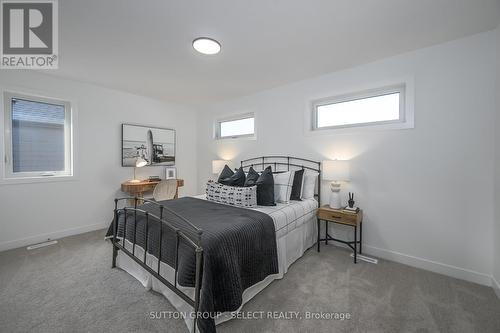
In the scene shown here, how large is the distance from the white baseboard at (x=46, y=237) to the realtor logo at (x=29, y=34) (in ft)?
7.72

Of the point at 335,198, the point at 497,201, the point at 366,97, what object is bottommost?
the point at 335,198

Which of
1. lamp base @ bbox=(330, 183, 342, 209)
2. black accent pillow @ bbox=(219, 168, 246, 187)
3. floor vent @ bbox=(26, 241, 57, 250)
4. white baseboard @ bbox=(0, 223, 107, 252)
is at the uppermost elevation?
black accent pillow @ bbox=(219, 168, 246, 187)

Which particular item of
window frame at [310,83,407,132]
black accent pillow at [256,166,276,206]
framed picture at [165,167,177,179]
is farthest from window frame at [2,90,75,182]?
window frame at [310,83,407,132]

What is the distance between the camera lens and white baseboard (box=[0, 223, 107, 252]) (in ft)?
9.35

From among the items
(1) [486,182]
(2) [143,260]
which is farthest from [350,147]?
(2) [143,260]

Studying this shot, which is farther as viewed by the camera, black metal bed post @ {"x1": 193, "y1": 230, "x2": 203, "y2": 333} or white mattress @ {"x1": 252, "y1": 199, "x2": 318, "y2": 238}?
white mattress @ {"x1": 252, "y1": 199, "x2": 318, "y2": 238}

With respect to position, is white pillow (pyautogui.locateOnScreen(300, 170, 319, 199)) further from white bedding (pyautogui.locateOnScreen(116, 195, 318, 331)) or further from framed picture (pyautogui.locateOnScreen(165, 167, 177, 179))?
framed picture (pyautogui.locateOnScreen(165, 167, 177, 179))

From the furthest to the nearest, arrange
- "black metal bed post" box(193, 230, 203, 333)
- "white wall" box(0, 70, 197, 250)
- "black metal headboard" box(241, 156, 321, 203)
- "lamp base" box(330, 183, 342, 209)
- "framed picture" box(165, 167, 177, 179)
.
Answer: "framed picture" box(165, 167, 177, 179), "black metal headboard" box(241, 156, 321, 203), "white wall" box(0, 70, 197, 250), "lamp base" box(330, 183, 342, 209), "black metal bed post" box(193, 230, 203, 333)

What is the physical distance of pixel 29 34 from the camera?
216cm

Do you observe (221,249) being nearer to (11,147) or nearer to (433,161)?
(433,161)

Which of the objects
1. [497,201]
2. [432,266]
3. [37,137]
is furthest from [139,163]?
[497,201]

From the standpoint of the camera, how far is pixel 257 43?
231 cm

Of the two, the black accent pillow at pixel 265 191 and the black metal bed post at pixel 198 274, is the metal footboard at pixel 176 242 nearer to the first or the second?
the black metal bed post at pixel 198 274

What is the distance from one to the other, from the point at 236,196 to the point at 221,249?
105 centimetres
